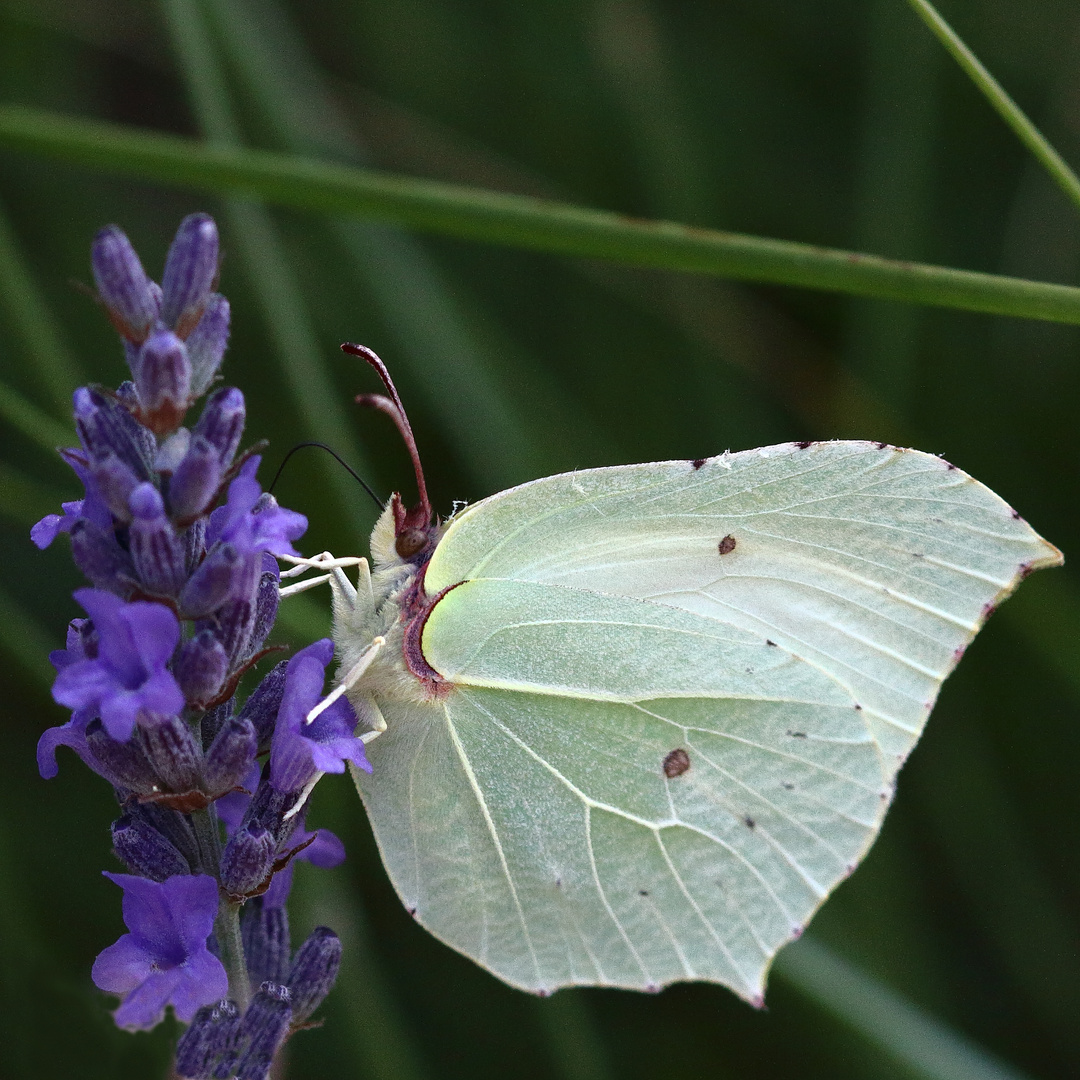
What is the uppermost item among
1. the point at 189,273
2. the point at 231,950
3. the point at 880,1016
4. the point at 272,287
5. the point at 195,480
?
the point at 189,273

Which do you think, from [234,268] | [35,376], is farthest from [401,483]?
[35,376]

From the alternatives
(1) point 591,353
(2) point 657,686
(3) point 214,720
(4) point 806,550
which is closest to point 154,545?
(3) point 214,720

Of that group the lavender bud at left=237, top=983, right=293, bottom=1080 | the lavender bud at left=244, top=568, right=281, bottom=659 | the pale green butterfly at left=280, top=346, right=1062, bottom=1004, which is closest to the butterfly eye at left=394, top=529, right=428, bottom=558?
the pale green butterfly at left=280, top=346, right=1062, bottom=1004

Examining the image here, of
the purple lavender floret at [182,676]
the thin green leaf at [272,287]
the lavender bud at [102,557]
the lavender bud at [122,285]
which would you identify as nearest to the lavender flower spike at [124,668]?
the purple lavender floret at [182,676]

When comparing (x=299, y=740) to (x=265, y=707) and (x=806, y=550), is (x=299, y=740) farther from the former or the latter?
(x=806, y=550)

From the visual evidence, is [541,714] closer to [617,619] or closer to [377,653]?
[617,619]

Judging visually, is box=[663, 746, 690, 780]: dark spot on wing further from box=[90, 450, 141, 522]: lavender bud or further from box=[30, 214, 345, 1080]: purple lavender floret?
box=[90, 450, 141, 522]: lavender bud
